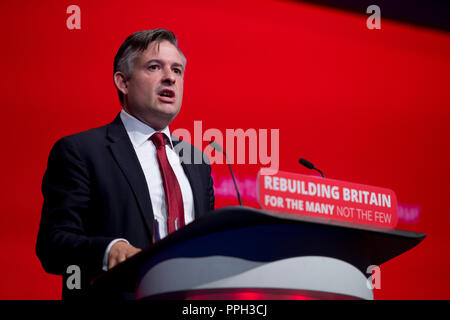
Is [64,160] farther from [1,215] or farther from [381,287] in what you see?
[381,287]

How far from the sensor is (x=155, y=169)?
5.71ft

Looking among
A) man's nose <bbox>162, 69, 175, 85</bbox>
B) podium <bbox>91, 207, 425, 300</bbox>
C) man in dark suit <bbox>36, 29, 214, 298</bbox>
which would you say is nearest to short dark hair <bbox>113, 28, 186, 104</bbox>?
man in dark suit <bbox>36, 29, 214, 298</bbox>

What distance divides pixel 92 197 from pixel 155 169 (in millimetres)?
227

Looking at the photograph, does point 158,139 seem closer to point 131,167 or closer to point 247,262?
point 131,167

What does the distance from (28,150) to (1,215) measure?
29 cm

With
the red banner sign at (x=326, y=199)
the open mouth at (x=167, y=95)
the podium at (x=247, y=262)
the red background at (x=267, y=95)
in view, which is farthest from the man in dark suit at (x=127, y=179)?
the red background at (x=267, y=95)

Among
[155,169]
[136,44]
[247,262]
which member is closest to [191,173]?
[155,169]

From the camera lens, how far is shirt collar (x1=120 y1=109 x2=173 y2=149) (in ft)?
5.99

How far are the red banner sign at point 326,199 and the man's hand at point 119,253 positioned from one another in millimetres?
354

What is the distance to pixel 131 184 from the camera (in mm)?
1604

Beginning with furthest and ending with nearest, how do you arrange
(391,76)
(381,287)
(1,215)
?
(391,76) < (381,287) < (1,215)

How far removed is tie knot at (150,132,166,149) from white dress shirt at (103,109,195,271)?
0.02m
